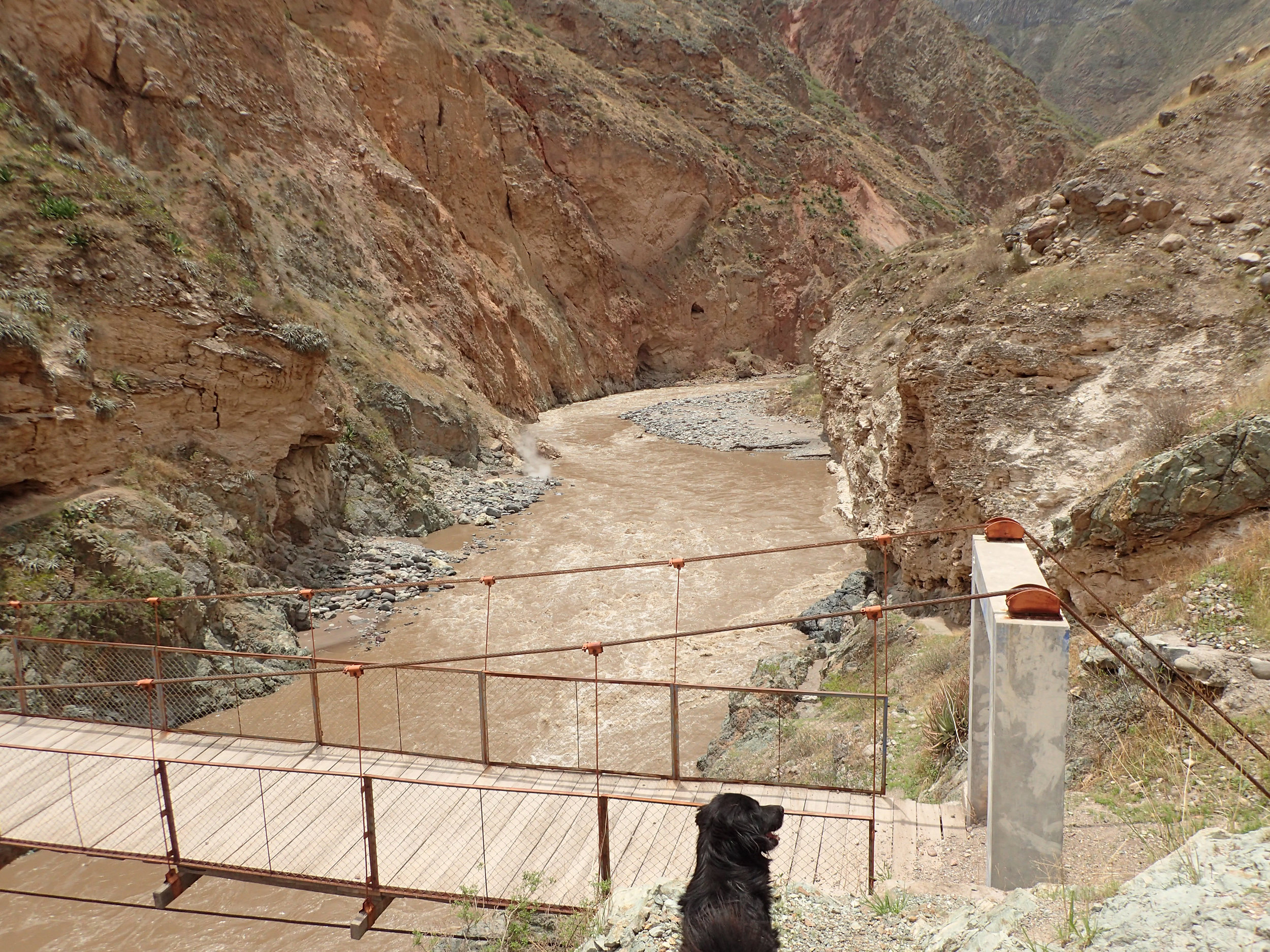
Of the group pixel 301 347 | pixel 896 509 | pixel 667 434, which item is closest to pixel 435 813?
pixel 896 509

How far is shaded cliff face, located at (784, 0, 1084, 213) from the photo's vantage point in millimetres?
59875

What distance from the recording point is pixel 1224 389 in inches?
308

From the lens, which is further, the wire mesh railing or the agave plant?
the agave plant

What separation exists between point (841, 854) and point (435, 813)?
2994 millimetres

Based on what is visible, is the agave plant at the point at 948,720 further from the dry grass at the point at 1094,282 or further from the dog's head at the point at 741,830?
the dry grass at the point at 1094,282

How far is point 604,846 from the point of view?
16.9 ft

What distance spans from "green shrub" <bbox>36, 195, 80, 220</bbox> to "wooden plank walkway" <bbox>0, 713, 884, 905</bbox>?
7723 millimetres

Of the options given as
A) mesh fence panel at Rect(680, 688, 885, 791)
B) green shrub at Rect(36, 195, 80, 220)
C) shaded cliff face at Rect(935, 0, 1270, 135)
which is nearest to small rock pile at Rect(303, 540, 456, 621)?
mesh fence panel at Rect(680, 688, 885, 791)

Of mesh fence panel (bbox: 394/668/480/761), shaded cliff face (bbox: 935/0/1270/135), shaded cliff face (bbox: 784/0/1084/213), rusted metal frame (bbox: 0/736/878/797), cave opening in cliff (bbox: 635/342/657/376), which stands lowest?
mesh fence panel (bbox: 394/668/480/761)

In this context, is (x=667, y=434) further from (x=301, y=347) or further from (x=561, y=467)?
(x=301, y=347)

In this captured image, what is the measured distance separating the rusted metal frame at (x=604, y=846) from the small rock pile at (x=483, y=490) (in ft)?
44.1

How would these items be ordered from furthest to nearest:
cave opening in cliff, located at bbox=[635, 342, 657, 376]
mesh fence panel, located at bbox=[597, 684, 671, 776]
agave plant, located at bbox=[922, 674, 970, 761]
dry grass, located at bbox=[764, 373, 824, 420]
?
cave opening in cliff, located at bbox=[635, 342, 657, 376]
dry grass, located at bbox=[764, 373, 824, 420]
mesh fence panel, located at bbox=[597, 684, 671, 776]
agave plant, located at bbox=[922, 674, 970, 761]

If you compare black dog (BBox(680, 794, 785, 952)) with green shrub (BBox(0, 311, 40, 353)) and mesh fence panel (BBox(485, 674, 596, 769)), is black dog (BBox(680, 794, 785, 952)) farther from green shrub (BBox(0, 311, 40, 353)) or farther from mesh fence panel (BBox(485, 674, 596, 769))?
green shrub (BBox(0, 311, 40, 353))

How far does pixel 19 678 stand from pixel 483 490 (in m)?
12.7
